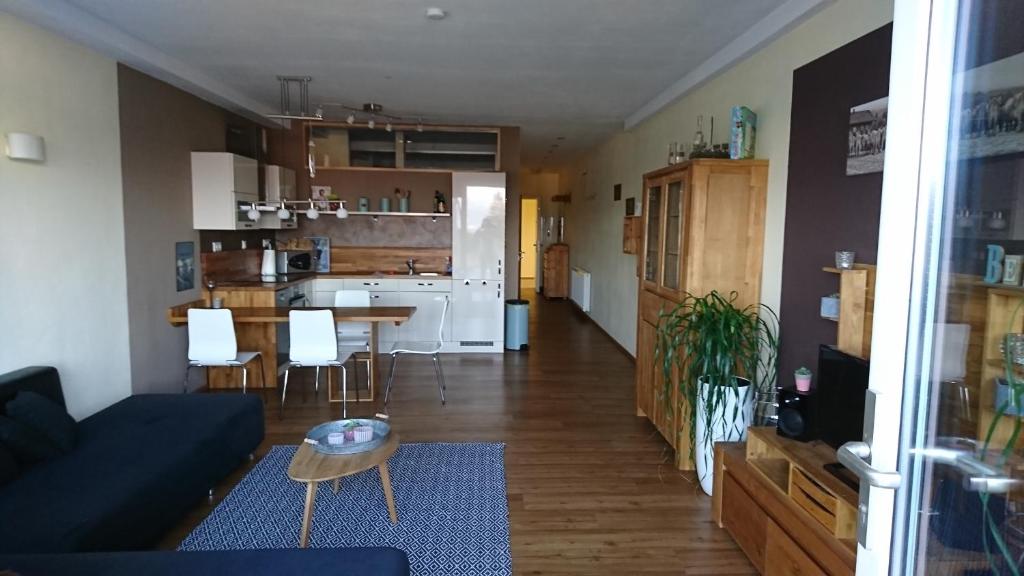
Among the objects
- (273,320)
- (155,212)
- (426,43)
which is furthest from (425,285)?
(426,43)

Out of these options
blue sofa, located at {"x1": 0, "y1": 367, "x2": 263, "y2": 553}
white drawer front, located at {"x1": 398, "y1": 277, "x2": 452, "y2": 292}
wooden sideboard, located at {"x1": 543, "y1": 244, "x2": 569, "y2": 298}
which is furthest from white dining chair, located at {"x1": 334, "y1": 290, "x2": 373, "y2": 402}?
wooden sideboard, located at {"x1": 543, "y1": 244, "x2": 569, "y2": 298}

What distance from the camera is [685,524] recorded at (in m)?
2.90

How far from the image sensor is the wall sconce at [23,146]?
9.84 feet

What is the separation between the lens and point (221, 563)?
75.6 inches

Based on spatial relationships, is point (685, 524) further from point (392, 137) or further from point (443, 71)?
point (392, 137)

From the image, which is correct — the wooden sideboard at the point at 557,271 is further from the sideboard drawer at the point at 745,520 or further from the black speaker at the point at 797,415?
the black speaker at the point at 797,415

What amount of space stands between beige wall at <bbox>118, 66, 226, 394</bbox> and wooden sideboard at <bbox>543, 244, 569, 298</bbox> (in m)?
7.35

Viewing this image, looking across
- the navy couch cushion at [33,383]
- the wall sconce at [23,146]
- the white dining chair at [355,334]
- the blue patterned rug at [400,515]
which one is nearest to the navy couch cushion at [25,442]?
the navy couch cushion at [33,383]

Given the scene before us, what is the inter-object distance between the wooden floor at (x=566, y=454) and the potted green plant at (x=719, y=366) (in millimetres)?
349

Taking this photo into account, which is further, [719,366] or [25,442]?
[719,366]

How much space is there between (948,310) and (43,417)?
3.54 metres

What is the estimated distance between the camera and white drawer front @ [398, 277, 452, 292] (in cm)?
654

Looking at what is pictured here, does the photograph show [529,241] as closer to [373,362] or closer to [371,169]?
[371,169]

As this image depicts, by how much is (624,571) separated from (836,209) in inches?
78.4
